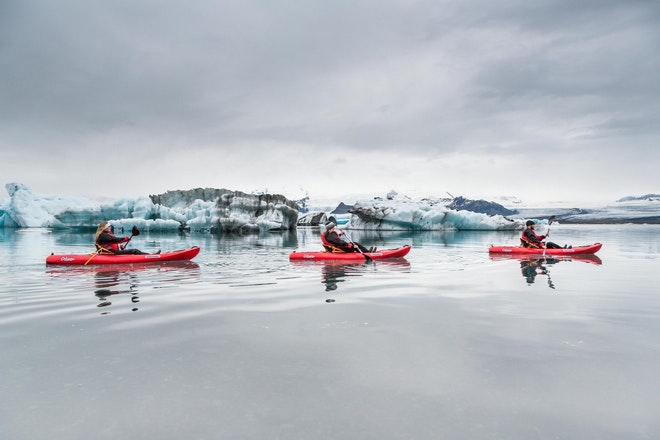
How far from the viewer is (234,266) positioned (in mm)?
12414

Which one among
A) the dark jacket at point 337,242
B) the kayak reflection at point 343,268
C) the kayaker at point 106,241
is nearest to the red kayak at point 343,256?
the kayak reflection at point 343,268

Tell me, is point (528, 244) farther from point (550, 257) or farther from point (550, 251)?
point (550, 257)

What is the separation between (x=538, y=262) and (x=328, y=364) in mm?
11929

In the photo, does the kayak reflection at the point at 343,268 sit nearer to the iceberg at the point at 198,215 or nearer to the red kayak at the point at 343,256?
the red kayak at the point at 343,256

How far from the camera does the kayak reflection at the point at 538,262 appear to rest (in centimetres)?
1021

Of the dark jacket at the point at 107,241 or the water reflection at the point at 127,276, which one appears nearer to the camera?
the water reflection at the point at 127,276

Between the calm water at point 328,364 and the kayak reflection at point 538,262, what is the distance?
7.53 ft

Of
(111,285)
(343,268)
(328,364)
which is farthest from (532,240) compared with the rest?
(328,364)

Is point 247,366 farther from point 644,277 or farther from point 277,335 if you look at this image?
point 644,277

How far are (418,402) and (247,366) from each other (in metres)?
1.54

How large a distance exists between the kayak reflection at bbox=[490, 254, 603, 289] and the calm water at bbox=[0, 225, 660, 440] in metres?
2.30

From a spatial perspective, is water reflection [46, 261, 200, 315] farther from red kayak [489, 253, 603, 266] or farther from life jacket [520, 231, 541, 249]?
life jacket [520, 231, 541, 249]

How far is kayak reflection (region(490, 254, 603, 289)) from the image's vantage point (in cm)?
1021

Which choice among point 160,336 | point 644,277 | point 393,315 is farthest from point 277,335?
point 644,277
